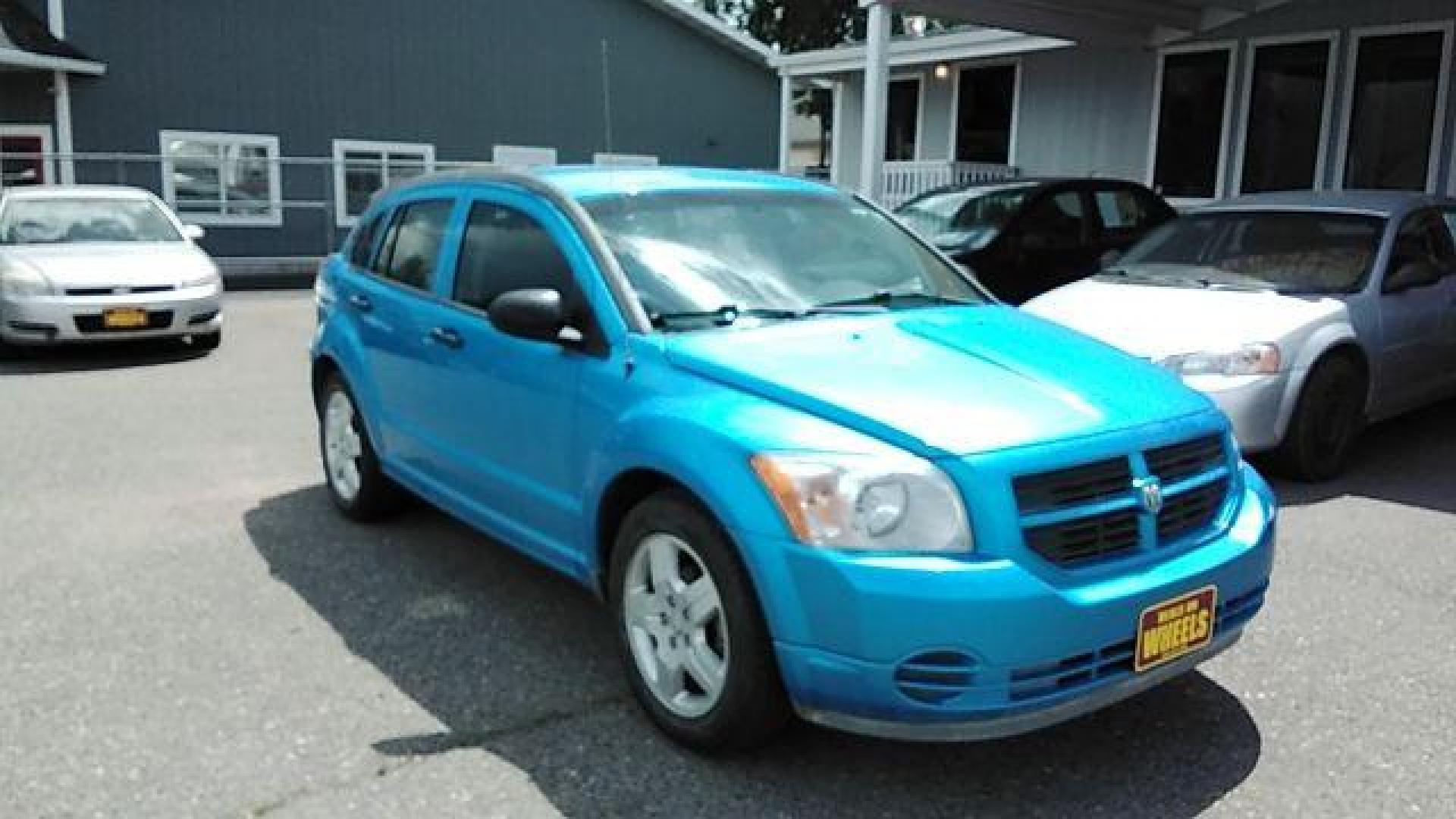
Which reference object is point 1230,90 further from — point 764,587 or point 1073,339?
point 764,587

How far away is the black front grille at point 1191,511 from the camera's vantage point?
10.4 feet

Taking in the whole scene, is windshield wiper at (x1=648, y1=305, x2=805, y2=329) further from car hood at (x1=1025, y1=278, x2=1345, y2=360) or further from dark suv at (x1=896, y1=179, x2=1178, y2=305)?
dark suv at (x1=896, y1=179, x2=1178, y2=305)

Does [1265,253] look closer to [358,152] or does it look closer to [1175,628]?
[1175,628]

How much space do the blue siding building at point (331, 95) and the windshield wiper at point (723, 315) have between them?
13.5m

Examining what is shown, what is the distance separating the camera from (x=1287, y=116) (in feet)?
43.5

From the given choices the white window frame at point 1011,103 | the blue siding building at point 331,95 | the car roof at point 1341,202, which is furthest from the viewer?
the blue siding building at point 331,95

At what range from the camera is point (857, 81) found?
1891cm

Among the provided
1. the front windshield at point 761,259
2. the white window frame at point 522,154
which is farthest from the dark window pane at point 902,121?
the front windshield at point 761,259

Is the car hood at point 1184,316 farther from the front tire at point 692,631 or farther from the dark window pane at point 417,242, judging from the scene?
the front tire at point 692,631

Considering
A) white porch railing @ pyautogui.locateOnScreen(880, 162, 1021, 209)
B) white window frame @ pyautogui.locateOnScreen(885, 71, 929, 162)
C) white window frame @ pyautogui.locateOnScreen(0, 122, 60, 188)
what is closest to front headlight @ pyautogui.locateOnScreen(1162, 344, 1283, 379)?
white porch railing @ pyautogui.locateOnScreen(880, 162, 1021, 209)

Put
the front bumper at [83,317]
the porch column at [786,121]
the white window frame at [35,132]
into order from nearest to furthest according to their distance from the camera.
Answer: the front bumper at [83,317] → the white window frame at [35,132] → the porch column at [786,121]

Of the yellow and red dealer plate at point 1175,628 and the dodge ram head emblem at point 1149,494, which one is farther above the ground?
the dodge ram head emblem at point 1149,494

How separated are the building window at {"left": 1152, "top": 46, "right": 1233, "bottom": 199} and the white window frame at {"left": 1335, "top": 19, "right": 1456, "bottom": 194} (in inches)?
53.8

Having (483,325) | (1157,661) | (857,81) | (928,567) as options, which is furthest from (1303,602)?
(857,81)
